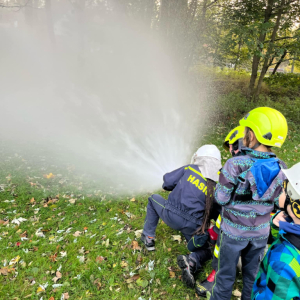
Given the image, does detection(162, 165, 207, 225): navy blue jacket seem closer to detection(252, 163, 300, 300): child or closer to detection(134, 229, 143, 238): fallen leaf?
detection(134, 229, 143, 238): fallen leaf

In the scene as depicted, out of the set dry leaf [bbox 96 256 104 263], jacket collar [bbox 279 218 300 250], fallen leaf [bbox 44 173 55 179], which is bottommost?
fallen leaf [bbox 44 173 55 179]

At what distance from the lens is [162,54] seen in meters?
9.99

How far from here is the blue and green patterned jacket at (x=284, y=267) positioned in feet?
5.98

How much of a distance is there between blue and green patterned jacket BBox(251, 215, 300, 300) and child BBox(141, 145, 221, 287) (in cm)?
140

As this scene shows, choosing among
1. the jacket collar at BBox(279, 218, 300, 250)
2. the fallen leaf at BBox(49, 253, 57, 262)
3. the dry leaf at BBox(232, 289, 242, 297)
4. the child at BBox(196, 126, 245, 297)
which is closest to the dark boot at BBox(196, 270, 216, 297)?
the child at BBox(196, 126, 245, 297)

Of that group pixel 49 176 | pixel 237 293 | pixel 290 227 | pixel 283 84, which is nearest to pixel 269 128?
pixel 290 227

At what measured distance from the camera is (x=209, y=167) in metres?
3.40

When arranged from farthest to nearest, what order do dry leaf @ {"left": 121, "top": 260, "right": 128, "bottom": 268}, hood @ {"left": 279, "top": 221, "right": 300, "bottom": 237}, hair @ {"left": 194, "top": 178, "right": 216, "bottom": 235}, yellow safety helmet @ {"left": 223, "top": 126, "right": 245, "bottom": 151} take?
dry leaf @ {"left": 121, "top": 260, "right": 128, "bottom": 268}, hair @ {"left": 194, "top": 178, "right": 216, "bottom": 235}, yellow safety helmet @ {"left": 223, "top": 126, "right": 245, "bottom": 151}, hood @ {"left": 279, "top": 221, "right": 300, "bottom": 237}

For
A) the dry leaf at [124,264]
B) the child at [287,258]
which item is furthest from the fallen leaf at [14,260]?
the child at [287,258]

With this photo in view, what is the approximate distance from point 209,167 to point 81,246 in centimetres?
267

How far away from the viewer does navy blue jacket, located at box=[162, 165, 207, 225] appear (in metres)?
3.38

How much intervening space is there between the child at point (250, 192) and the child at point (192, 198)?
581 millimetres

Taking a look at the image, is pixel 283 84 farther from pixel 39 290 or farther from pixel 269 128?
pixel 39 290

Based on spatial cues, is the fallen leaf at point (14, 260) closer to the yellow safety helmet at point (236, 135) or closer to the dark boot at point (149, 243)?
the dark boot at point (149, 243)
